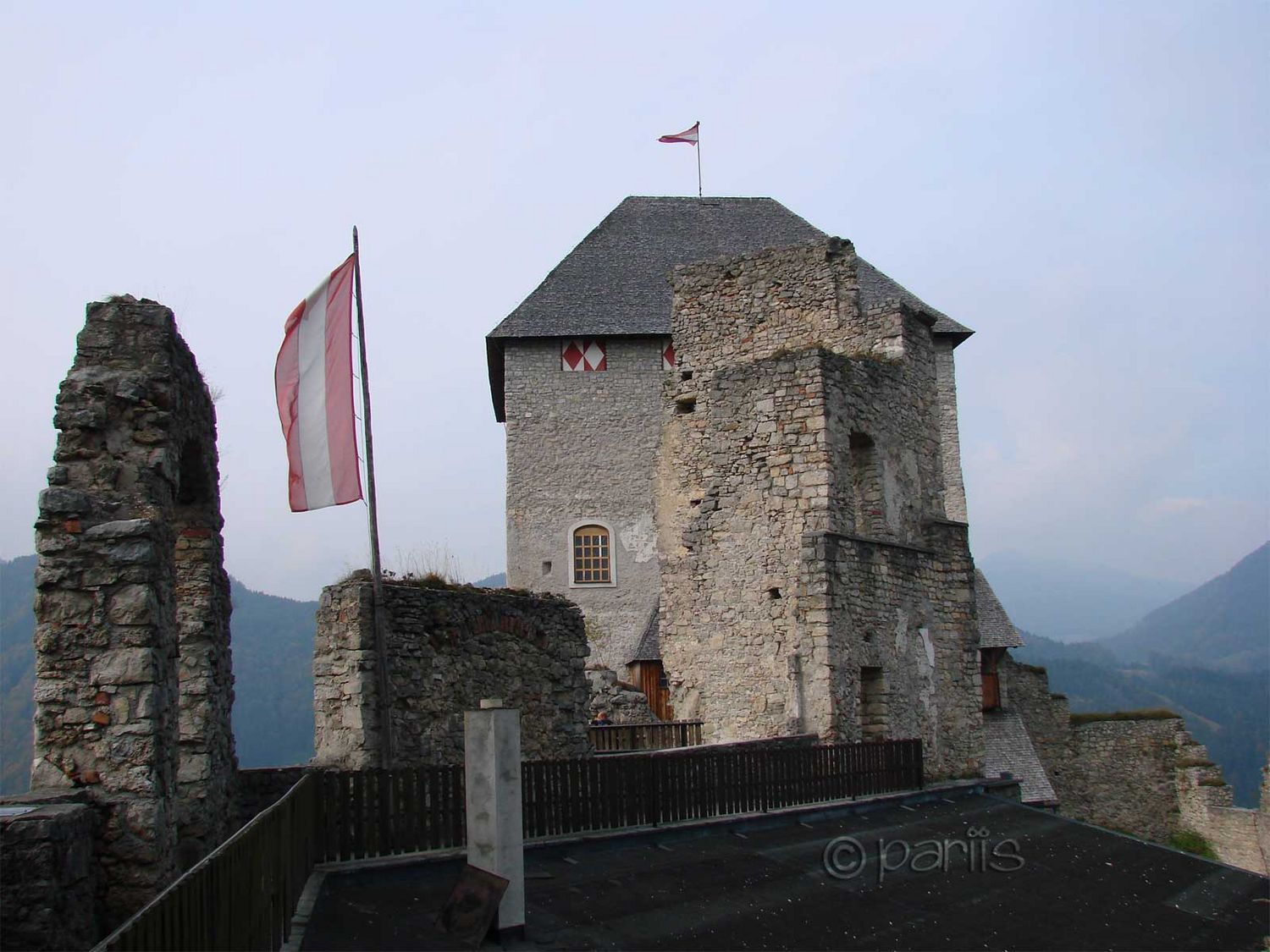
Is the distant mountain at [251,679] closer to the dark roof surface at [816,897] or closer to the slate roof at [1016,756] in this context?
the slate roof at [1016,756]

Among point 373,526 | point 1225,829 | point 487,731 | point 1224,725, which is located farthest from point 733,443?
point 1224,725

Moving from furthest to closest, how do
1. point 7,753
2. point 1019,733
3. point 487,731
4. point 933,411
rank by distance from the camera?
1. point 7,753
2. point 1019,733
3. point 933,411
4. point 487,731

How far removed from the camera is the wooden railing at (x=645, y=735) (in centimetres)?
1509

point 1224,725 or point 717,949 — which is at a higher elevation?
point 717,949

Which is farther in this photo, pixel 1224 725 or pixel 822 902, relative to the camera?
pixel 1224 725

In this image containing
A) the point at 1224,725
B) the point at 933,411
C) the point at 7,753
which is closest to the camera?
the point at 933,411

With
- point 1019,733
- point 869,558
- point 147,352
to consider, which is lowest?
point 1019,733

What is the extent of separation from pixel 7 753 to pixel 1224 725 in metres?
96.3

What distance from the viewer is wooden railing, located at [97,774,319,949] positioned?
393 centimetres

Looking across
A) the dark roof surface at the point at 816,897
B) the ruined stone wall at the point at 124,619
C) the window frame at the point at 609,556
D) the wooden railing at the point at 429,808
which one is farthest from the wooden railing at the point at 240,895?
the window frame at the point at 609,556

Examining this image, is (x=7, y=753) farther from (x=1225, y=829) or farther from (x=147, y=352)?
(x=147, y=352)

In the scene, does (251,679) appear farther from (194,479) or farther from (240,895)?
(240,895)

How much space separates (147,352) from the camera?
7449 millimetres

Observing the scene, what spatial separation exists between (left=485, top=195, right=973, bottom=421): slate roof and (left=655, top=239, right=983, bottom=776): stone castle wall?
8.77 meters
